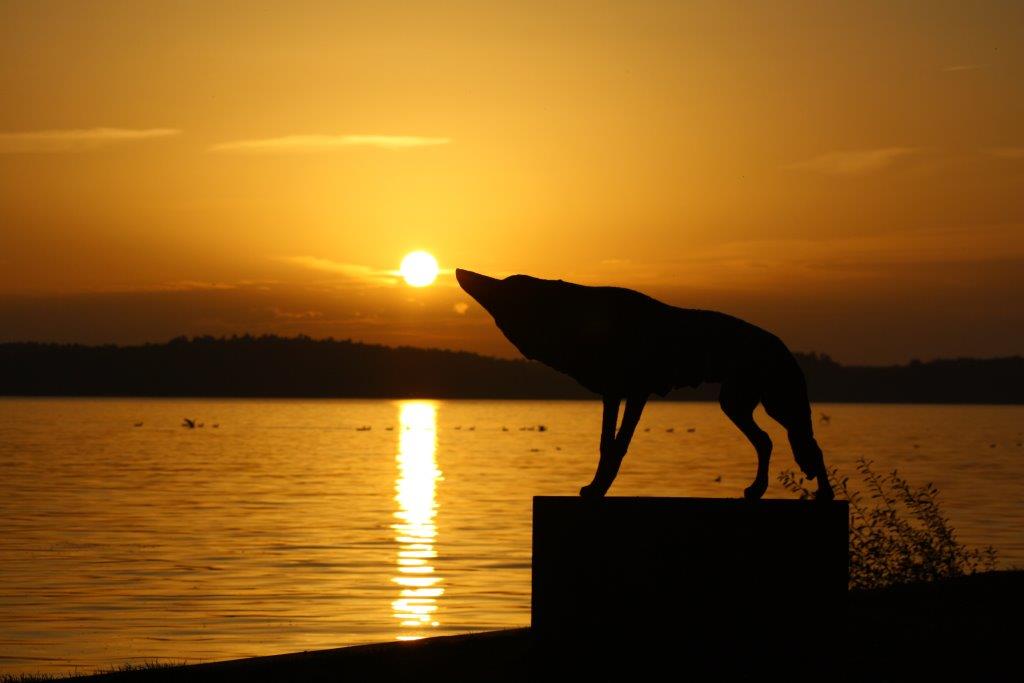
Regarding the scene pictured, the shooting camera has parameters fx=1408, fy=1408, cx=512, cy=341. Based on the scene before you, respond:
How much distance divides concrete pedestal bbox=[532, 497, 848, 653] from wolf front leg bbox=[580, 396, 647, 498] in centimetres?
26

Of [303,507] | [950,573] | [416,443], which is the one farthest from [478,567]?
[416,443]

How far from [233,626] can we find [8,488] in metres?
36.2

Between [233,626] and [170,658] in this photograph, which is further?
[233,626]

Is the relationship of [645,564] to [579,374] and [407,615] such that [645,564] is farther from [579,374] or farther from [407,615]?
[407,615]

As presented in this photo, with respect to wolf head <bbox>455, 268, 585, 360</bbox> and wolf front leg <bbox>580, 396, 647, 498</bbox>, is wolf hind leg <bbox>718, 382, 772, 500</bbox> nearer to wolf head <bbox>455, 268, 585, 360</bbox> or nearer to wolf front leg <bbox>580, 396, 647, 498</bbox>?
wolf front leg <bbox>580, 396, 647, 498</bbox>

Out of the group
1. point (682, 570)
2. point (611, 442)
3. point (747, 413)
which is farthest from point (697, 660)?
point (747, 413)

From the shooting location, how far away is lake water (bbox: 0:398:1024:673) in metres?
25.5

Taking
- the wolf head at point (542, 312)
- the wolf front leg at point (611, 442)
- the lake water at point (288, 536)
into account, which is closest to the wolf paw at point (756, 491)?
the wolf front leg at point (611, 442)

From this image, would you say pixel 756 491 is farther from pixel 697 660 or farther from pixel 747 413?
pixel 697 660

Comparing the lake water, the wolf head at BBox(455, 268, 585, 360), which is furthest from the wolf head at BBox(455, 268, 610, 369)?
the lake water

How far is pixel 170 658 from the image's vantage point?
74.6 feet

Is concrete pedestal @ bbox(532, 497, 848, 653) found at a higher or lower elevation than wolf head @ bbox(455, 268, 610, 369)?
lower

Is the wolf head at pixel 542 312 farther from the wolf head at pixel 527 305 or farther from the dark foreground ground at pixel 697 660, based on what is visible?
the dark foreground ground at pixel 697 660

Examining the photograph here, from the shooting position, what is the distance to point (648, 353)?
13773mm
